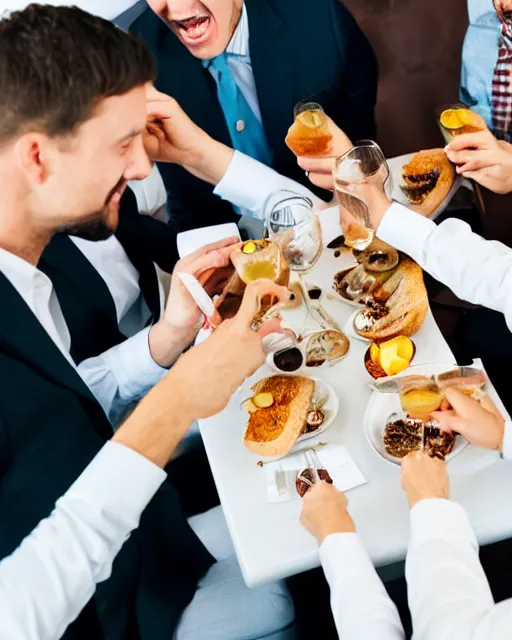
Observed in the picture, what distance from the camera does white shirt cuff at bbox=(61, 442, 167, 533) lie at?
1.10 meters

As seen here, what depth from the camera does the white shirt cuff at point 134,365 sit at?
1597 millimetres

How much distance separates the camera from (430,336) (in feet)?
4.80

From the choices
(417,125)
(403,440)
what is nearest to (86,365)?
(403,440)

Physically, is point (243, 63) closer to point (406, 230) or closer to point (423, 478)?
point (406, 230)

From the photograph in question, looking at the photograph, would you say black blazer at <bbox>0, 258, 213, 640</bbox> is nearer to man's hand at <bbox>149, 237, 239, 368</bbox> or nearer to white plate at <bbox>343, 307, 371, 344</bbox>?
man's hand at <bbox>149, 237, 239, 368</bbox>

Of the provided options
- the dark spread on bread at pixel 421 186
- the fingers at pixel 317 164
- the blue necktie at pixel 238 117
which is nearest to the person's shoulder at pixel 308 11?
the blue necktie at pixel 238 117

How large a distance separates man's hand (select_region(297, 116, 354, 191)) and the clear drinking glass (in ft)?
0.41

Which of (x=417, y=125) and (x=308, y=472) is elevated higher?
(x=308, y=472)

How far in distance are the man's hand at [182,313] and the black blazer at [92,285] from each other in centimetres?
15

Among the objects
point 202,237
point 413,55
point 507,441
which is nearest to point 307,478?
point 507,441

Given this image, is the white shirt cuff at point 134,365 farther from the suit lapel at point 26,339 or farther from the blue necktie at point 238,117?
the blue necktie at point 238,117

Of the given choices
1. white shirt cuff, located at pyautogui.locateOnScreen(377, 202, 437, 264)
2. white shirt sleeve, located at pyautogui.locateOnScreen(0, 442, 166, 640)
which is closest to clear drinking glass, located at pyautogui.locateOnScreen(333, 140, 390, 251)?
white shirt cuff, located at pyautogui.locateOnScreen(377, 202, 437, 264)

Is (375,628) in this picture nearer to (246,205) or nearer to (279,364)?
(279,364)

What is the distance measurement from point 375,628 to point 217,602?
408mm
